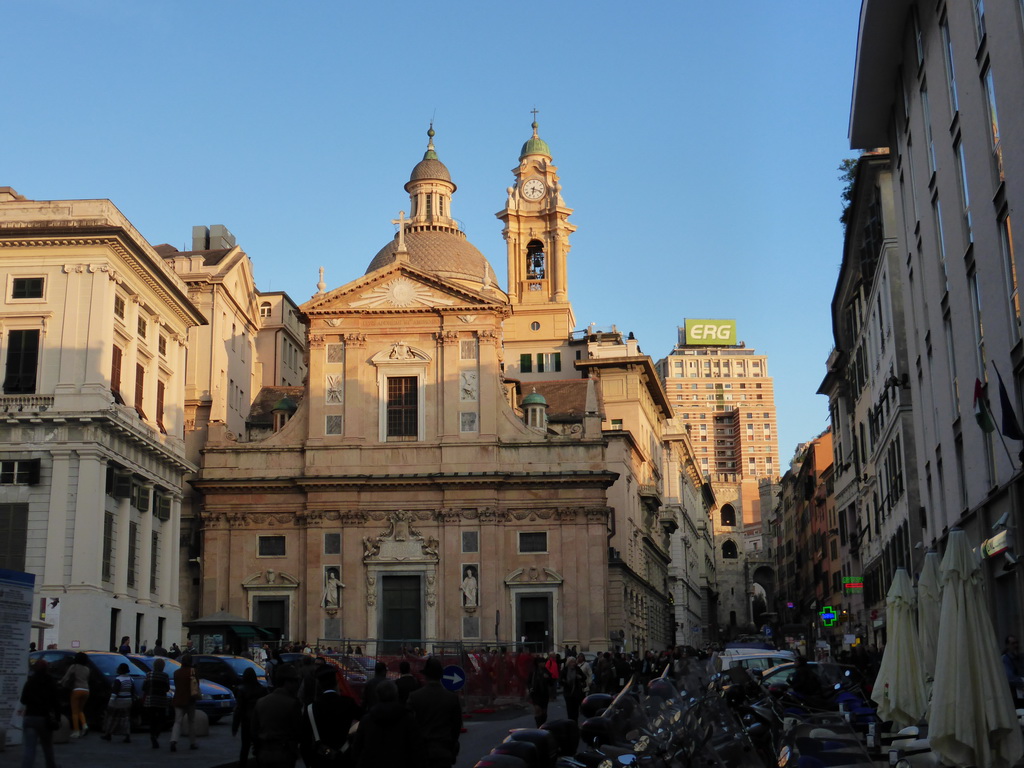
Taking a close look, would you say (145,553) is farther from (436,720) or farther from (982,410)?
(436,720)

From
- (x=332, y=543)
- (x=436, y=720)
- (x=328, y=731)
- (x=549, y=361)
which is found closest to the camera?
(x=436, y=720)

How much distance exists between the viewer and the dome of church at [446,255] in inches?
3125

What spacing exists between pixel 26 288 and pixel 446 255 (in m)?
41.3

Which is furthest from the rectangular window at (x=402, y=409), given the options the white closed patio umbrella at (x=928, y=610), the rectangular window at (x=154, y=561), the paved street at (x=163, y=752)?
the white closed patio umbrella at (x=928, y=610)

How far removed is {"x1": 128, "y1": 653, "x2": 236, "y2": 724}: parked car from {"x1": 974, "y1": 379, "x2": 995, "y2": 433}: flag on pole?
16.3 metres

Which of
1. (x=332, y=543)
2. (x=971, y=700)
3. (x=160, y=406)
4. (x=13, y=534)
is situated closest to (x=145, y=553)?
(x=160, y=406)

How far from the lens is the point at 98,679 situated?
24.3 m

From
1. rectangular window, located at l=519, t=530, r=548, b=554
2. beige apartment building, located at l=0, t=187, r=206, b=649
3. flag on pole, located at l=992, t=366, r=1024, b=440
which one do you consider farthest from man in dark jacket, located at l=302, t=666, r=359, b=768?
rectangular window, located at l=519, t=530, r=548, b=554

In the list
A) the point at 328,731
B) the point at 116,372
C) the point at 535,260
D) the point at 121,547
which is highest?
the point at 535,260

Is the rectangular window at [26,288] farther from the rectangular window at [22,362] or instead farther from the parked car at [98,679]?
the parked car at [98,679]

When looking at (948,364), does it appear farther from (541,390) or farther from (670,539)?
(670,539)

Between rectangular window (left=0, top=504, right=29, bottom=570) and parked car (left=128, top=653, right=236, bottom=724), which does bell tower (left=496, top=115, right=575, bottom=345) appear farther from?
parked car (left=128, top=653, right=236, bottom=724)

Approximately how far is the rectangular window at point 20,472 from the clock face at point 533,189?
4711 centimetres

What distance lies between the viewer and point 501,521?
5281cm
